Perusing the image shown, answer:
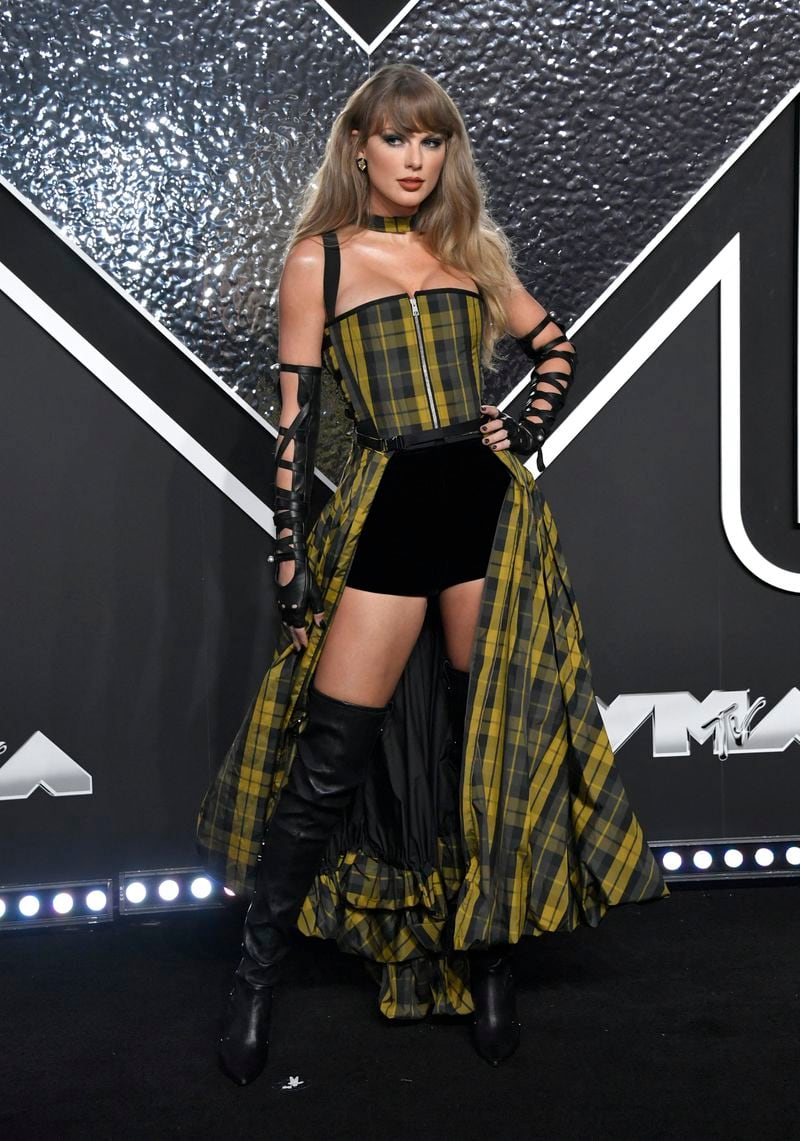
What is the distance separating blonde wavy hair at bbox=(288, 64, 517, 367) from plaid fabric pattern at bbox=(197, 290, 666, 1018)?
9cm

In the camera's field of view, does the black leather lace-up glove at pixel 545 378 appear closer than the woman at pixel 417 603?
No

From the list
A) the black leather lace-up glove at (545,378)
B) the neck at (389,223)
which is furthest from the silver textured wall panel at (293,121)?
the neck at (389,223)

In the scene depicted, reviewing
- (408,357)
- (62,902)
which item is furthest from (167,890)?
(408,357)

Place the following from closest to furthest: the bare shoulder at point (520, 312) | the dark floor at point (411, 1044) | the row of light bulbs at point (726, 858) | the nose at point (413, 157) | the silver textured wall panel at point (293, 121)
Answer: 1. the dark floor at point (411, 1044)
2. the nose at point (413, 157)
3. the bare shoulder at point (520, 312)
4. the silver textured wall panel at point (293, 121)
5. the row of light bulbs at point (726, 858)

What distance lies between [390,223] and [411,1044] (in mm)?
1499

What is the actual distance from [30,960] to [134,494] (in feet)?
3.42

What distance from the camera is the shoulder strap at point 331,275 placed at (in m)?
2.01

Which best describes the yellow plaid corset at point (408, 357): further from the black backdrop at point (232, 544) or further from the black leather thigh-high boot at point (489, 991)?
the black backdrop at point (232, 544)

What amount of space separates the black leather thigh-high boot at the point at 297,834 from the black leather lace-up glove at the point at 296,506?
0.18 m

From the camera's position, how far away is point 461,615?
2.07 metres

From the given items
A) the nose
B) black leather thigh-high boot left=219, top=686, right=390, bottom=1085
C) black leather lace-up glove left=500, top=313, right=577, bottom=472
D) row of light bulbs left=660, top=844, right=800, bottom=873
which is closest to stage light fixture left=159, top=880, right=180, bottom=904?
black leather thigh-high boot left=219, top=686, right=390, bottom=1085

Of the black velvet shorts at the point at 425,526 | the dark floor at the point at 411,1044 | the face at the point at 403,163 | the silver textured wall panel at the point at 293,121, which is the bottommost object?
the dark floor at the point at 411,1044

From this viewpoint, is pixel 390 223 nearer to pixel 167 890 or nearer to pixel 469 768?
pixel 469 768

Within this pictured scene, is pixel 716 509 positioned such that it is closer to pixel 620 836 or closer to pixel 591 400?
pixel 591 400
